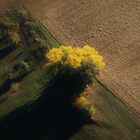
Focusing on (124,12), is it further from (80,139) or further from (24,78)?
(80,139)

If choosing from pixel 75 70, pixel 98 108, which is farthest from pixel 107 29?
pixel 98 108

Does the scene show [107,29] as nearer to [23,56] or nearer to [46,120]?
[23,56]

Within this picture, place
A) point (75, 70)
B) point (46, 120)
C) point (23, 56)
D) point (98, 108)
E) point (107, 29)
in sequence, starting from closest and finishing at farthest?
point (75, 70) < point (46, 120) < point (98, 108) < point (23, 56) < point (107, 29)

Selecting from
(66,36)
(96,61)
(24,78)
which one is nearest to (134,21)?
(66,36)

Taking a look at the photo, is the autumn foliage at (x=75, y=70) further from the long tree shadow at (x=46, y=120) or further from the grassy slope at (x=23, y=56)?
the grassy slope at (x=23, y=56)

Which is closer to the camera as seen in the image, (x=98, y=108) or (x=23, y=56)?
(x=98, y=108)

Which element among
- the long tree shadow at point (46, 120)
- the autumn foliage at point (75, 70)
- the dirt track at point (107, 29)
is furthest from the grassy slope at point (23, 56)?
the autumn foliage at point (75, 70)
